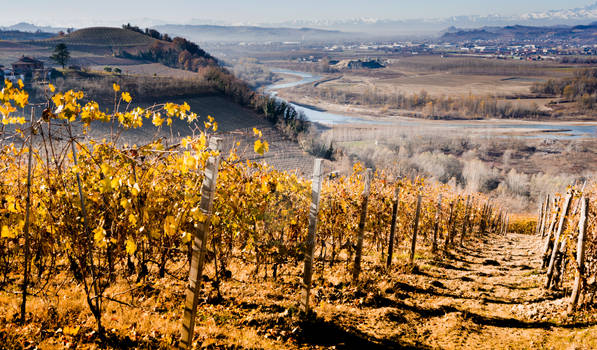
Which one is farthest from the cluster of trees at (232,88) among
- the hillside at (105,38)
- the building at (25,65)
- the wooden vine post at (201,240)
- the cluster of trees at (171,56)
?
the wooden vine post at (201,240)

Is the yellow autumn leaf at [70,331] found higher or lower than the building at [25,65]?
lower

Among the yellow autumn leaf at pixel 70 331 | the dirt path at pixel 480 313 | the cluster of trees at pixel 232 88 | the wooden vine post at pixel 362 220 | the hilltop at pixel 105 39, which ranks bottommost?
the dirt path at pixel 480 313

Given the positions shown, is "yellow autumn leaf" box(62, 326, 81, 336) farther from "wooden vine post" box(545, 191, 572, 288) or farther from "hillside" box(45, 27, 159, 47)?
"hillside" box(45, 27, 159, 47)

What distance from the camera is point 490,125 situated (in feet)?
387

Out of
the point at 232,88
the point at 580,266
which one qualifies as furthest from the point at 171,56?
the point at 580,266

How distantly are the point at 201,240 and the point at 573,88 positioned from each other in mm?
182798

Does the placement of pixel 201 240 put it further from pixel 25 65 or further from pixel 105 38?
pixel 105 38

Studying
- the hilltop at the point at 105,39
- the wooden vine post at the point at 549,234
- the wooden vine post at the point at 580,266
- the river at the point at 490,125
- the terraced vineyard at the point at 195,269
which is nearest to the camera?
the terraced vineyard at the point at 195,269

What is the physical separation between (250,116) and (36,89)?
36969mm

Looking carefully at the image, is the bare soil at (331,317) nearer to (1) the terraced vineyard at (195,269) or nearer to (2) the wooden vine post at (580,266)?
(1) the terraced vineyard at (195,269)

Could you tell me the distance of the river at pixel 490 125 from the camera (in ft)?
343

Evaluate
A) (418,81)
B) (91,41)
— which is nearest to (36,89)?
(91,41)

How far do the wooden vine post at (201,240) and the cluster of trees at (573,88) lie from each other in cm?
17177

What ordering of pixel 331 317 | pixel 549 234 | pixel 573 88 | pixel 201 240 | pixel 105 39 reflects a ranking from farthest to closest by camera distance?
pixel 573 88
pixel 105 39
pixel 549 234
pixel 331 317
pixel 201 240
